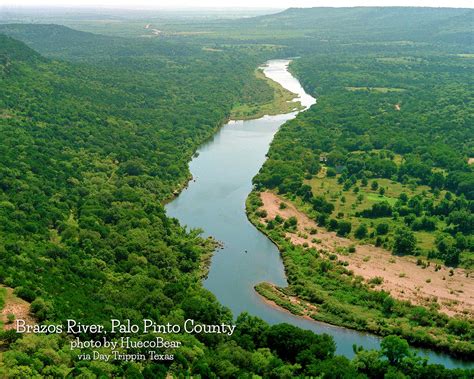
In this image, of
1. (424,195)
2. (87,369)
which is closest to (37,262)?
(87,369)

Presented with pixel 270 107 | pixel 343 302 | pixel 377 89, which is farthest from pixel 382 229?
pixel 377 89

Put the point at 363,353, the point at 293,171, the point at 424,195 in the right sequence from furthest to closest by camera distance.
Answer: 1. the point at 293,171
2. the point at 424,195
3. the point at 363,353

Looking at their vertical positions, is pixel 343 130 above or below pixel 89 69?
below

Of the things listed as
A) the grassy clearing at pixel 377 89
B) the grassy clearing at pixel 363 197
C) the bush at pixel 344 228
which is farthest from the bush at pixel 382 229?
the grassy clearing at pixel 377 89

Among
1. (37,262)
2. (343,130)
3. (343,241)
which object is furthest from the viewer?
(343,130)

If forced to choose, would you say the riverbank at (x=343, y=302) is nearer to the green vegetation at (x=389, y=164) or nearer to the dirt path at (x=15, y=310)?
the green vegetation at (x=389, y=164)

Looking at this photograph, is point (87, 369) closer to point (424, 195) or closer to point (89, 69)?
point (424, 195)
